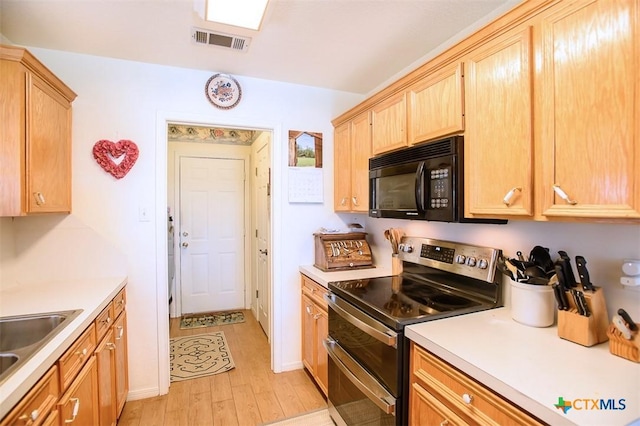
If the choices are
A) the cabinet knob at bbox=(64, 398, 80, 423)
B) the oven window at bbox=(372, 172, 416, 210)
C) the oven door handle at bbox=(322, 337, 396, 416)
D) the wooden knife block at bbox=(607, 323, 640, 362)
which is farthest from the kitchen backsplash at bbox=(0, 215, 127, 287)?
the wooden knife block at bbox=(607, 323, 640, 362)

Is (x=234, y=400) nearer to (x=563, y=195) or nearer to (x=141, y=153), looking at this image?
(x=141, y=153)

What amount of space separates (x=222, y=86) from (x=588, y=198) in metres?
2.38

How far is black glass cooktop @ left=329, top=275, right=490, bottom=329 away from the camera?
4.73ft

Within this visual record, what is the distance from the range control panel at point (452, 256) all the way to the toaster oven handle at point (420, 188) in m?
0.36

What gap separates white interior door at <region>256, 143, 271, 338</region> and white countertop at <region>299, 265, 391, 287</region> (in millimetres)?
825

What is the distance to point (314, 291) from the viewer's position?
2.38m

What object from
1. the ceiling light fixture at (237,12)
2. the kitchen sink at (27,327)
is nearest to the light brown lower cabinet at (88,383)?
the kitchen sink at (27,327)

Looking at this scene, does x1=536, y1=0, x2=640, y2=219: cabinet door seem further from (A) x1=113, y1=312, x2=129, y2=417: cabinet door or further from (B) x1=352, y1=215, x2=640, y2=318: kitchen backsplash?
(A) x1=113, y1=312, x2=129, y2=417: cabinet door

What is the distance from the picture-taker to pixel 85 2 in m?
1.61

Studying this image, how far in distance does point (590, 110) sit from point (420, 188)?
0.76 metres

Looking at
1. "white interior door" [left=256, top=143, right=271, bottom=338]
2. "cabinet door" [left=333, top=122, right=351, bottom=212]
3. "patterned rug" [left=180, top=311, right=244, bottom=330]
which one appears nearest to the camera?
"cabinet door" [left=333, top=122, right=351, bottom=212]

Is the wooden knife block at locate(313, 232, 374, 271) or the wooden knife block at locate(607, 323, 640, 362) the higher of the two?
the wooden knife block at locate(313, 232, 374, 271)

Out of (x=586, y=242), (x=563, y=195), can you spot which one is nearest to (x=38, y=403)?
(x=563, y=195)

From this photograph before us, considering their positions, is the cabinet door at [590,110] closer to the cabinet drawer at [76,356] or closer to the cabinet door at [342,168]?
the cabinet door at [342,168]
